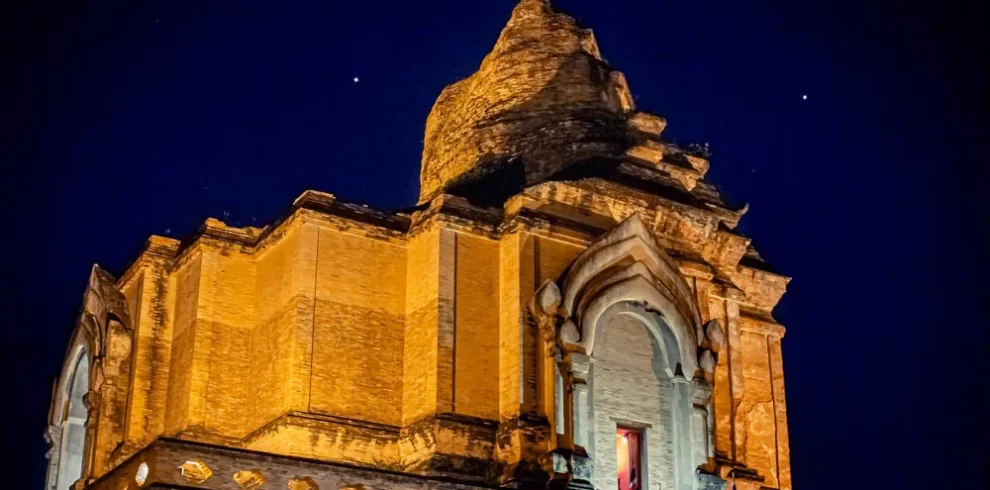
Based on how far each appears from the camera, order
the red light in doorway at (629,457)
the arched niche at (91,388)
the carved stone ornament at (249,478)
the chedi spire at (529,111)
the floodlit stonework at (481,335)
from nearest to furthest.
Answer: the carved stone ornament at (249,478) → the floodlit stonework at (481,335) → the red light in doorway at (629,457) → the arched niche at (91,388) → the chedi spire at (529,111)

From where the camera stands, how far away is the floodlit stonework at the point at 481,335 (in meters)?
24.3

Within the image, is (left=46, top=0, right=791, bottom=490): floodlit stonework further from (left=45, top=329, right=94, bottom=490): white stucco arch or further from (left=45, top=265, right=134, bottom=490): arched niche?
(left=45, top=329, right=94, bottom=490): white stucco arch

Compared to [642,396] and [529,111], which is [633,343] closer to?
[642,396]

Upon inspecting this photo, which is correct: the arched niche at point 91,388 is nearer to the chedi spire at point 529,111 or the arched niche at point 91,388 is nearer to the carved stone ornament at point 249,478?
the chedi spire at point 529,111

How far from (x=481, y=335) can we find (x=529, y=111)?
6.06 meters

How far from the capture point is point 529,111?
2950 centimetres

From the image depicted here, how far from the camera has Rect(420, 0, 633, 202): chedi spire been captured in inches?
1125

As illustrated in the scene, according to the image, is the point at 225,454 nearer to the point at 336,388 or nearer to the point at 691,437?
the point at 336,388

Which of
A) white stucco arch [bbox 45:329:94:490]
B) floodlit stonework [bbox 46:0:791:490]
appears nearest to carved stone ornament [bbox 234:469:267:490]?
floodlit stonework [bbox 46:0:791:490]

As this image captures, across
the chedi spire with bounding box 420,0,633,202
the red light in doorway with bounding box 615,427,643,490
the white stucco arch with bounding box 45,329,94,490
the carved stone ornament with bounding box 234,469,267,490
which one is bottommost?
the carved stone ornament with bounding box 234,469,267,490

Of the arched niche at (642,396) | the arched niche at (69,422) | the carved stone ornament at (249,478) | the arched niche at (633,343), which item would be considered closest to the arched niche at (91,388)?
the arched niche at (69,422)

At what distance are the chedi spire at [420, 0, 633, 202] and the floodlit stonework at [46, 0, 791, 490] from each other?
3.2 inches

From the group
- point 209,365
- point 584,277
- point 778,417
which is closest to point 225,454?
point 209,365

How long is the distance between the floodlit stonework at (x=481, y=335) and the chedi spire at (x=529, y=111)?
0.08m
